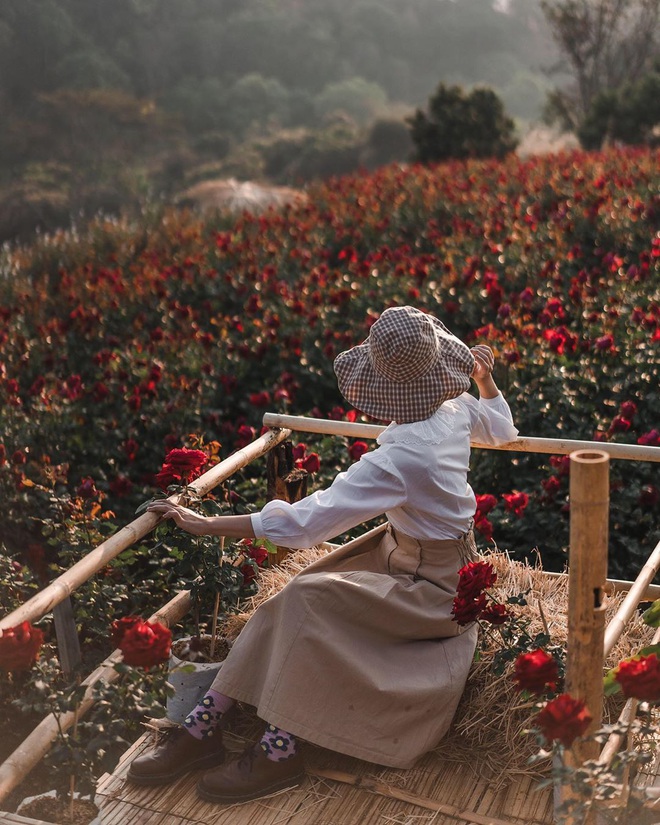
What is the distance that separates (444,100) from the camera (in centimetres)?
1282

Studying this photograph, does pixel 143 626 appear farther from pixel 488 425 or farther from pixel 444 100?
pixel 444 100

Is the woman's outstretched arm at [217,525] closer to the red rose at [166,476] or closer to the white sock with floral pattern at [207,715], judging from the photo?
the red rose at [166,476]

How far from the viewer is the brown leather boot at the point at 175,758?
2.23m

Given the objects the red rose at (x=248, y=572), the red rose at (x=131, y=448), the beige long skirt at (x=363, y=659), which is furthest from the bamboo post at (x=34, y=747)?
the red rose at (x=131, y=448)

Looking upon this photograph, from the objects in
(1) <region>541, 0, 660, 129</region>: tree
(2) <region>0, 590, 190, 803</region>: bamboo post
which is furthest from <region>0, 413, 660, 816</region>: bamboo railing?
(1) <region>541, 0, 660, 129</region>: tree

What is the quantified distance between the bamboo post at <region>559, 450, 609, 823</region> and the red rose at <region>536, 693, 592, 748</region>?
0.12 metres

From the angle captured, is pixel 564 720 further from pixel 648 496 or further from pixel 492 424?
pixel 648 496

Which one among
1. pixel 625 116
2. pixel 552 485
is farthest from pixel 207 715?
pixel 625 116

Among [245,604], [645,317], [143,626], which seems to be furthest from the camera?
[645,317]

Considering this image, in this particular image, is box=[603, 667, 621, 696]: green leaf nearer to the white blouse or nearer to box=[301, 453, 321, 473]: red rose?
the white blouse

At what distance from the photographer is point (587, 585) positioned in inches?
67.4

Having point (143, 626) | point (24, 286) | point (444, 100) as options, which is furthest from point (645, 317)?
point (444, 100)

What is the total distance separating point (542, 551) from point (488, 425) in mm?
1250

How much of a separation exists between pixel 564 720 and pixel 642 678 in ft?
0.52
